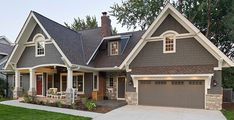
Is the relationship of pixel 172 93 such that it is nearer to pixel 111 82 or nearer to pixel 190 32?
pixel 190 32

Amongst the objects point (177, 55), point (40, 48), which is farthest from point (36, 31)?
point (177, 55)

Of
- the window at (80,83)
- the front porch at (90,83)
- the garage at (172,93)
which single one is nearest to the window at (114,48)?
the front porch at (90,83)

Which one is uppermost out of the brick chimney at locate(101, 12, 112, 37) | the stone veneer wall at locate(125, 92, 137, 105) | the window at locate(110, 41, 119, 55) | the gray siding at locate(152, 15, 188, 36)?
the brick chimney at locate(101, 12, 112, 37)

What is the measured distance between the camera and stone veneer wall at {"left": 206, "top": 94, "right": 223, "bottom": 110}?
47.0ft

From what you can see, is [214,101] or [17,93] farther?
[17,93]

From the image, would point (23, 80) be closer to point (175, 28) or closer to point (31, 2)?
point (31, 2)

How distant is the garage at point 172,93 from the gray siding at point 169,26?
327cm

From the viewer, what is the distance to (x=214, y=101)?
14.5 meters

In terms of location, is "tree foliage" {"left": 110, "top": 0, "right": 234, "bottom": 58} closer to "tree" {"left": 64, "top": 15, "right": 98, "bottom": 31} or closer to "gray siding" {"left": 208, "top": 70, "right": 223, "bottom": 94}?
"gray siding" {"left": 208, "top": 70, "right": 223, "bottom": 94}

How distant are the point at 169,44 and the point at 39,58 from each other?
982cm

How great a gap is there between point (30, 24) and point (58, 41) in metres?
2.99

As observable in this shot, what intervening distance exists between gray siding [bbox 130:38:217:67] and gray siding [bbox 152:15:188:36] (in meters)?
0.64

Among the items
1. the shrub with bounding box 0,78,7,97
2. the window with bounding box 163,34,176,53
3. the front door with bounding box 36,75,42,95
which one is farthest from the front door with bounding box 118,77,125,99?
the shrub with bounding box 0,78,7,97

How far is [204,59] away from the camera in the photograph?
586 inches
